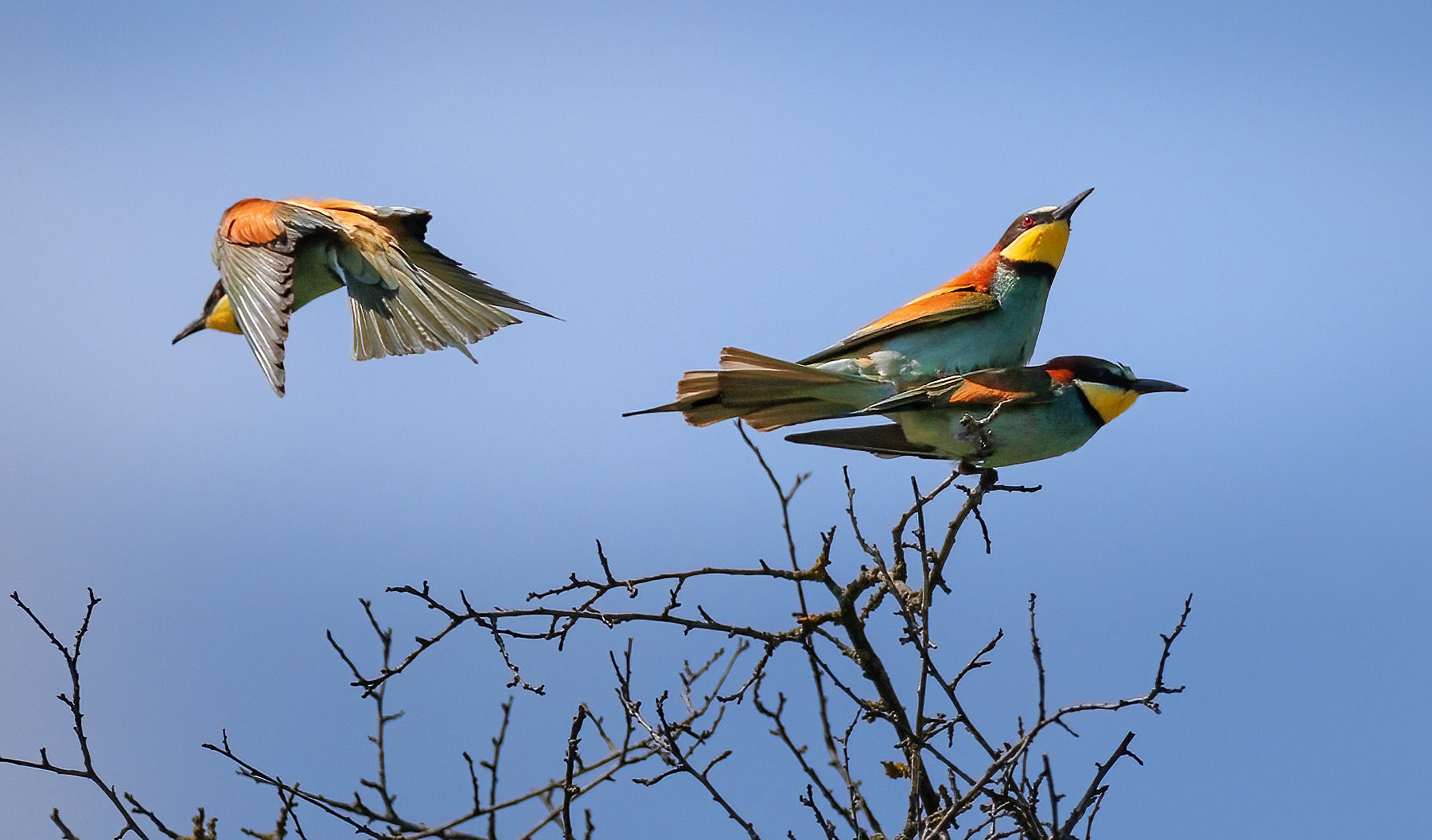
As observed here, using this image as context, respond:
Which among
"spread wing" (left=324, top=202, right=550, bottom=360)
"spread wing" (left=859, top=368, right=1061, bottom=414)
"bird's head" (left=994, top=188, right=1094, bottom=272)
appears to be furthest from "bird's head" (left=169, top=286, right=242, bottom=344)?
"bird's head" (left=994, top=188, right=1094, bottom=272)

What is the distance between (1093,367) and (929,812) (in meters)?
1.30

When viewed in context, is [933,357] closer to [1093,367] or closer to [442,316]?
[1093,367]

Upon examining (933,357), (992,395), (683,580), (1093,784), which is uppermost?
(933,357)

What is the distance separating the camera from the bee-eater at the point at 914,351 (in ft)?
11.7

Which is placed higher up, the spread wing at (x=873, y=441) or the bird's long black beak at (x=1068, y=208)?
the bird's long black beak at (x=1068, y=208)

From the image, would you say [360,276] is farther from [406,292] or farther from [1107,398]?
[1107,398]

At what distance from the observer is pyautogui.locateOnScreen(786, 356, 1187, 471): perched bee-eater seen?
353 cm

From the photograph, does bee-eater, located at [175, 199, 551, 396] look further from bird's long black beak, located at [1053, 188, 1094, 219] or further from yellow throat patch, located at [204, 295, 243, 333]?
bird's long black beak, located at [1053, 188, 1094, 219]

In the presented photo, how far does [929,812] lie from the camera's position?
3.28 metres

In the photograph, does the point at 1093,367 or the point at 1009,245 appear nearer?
the point at 1093,367

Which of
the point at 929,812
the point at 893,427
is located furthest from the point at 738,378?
the point at 929,812

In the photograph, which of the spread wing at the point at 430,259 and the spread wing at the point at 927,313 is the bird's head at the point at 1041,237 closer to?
the spread wing at the point at 927,313

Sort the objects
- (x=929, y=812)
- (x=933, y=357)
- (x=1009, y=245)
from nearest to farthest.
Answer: (x=929, y=812), (x=933, y=357), (x=1009, y=245)

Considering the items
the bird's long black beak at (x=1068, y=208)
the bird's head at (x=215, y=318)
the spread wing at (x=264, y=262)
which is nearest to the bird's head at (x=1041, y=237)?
the bird's long black beak at (x=1068, y=208)
